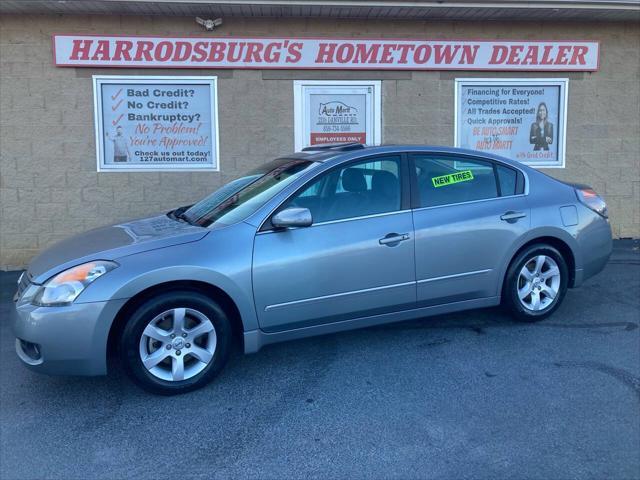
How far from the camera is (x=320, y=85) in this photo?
848 centimetres

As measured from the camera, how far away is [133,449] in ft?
11.5

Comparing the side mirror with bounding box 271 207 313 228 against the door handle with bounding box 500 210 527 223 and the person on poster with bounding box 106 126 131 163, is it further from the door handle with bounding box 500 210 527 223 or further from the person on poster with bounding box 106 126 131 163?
the person on poster with bounding box 106 126 131 163

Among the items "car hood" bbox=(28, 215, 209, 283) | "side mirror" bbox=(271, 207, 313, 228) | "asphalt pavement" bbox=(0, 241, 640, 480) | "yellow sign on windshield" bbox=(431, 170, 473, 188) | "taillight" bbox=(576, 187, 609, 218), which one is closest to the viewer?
"asphalt pavement" bbox=(0, 241, 640, 480)

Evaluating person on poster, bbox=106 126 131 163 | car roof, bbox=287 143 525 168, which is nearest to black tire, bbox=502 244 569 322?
car roof, bbox=287 143 525 168

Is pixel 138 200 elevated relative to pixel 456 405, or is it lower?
elevated

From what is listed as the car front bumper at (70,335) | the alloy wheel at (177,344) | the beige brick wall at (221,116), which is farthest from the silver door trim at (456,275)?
the beige brick wall at (221,116)

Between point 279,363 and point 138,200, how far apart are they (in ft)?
14.8

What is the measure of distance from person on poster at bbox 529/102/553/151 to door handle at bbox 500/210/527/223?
4327 mm

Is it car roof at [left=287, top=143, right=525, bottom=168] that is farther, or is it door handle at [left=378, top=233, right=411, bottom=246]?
car roof at [left=287, top=143, right=525, bottom=168]

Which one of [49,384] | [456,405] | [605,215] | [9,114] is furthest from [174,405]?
[9,114]

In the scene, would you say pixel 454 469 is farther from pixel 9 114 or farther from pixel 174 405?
pixel 9 114

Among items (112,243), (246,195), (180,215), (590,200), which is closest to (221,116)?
(180,215)

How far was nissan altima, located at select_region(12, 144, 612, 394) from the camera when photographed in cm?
398

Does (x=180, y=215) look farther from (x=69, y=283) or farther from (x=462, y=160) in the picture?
(x=462, y=160)
